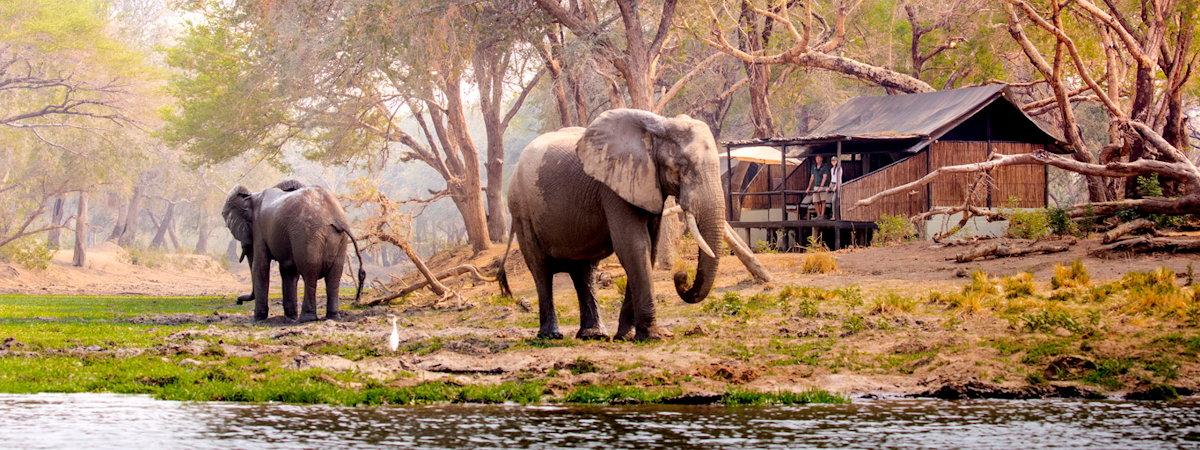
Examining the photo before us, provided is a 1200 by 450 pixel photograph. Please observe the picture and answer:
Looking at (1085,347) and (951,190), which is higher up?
(951,190)

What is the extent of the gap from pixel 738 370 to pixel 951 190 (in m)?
22.6

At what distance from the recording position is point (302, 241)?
65.9 feet

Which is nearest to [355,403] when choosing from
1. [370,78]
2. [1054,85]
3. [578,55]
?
[578,55]

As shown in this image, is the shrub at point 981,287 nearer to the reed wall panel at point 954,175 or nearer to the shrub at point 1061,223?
the shrub at point 1061,223

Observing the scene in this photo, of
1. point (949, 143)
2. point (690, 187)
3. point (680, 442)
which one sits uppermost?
point (949, 143)

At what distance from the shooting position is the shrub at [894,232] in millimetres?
29748

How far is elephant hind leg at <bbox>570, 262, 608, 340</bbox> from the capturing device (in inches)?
622

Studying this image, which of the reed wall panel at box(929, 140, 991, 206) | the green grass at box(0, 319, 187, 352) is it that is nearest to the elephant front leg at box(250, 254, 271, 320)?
the green grass at box(0, 319, 187, 352)

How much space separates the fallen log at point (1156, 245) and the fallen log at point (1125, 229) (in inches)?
22.4

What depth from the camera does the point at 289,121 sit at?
Answer: 135 feet

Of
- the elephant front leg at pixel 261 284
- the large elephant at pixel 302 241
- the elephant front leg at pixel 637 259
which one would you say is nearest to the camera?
the elephant front leg at pixel 637 259

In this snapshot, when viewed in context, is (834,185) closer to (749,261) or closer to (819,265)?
(819,265)

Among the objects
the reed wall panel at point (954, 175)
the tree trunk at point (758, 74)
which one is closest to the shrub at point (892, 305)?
the reed wall panel at point (954, 175)

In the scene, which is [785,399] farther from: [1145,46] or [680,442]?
[1145,46]
